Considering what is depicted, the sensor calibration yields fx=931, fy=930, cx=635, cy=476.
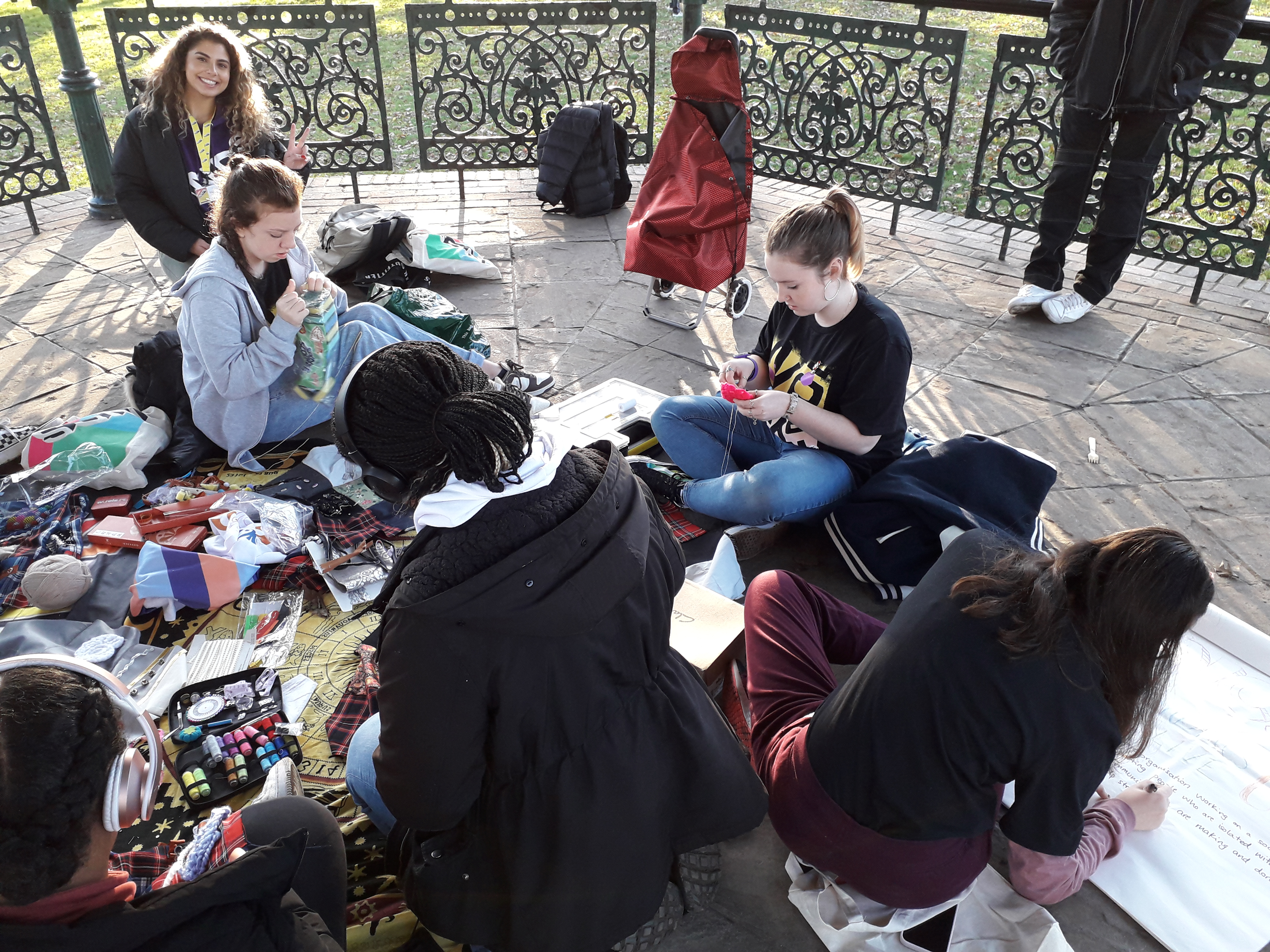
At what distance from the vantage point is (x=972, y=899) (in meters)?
2.18

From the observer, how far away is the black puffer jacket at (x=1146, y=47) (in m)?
4.28

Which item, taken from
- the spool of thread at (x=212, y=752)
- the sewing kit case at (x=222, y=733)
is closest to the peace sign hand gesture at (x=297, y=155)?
the sewing kit case at (x=222, y=733)

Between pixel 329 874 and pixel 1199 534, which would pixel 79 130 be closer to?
pixel 329 874

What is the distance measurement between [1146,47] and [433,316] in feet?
11.6

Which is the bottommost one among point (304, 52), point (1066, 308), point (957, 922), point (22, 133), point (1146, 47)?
point (957, 922)

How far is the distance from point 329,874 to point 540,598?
2.70ft

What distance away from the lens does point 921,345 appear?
4.74 m

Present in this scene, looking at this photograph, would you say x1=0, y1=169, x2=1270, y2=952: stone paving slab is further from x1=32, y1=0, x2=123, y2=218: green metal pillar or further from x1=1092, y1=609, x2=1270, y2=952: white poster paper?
x1=1092, y1=609, x2=1270, y2=952: white poster paper

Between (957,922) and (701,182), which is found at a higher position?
(701,182)

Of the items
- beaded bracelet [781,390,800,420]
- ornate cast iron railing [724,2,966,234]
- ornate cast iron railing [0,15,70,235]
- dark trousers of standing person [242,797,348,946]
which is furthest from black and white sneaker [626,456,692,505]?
ornate cast iron railing [0,15,70,235]

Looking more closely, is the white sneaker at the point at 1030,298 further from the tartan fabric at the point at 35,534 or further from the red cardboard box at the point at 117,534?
the tartan fabric at the point at 35,534

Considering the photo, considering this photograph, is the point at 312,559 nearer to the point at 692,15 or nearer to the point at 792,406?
the point at 792,406

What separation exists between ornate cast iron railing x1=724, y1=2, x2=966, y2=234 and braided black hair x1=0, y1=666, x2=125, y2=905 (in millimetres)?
5558

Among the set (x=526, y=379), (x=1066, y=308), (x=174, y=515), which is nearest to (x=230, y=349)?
(x=174, y=515)
